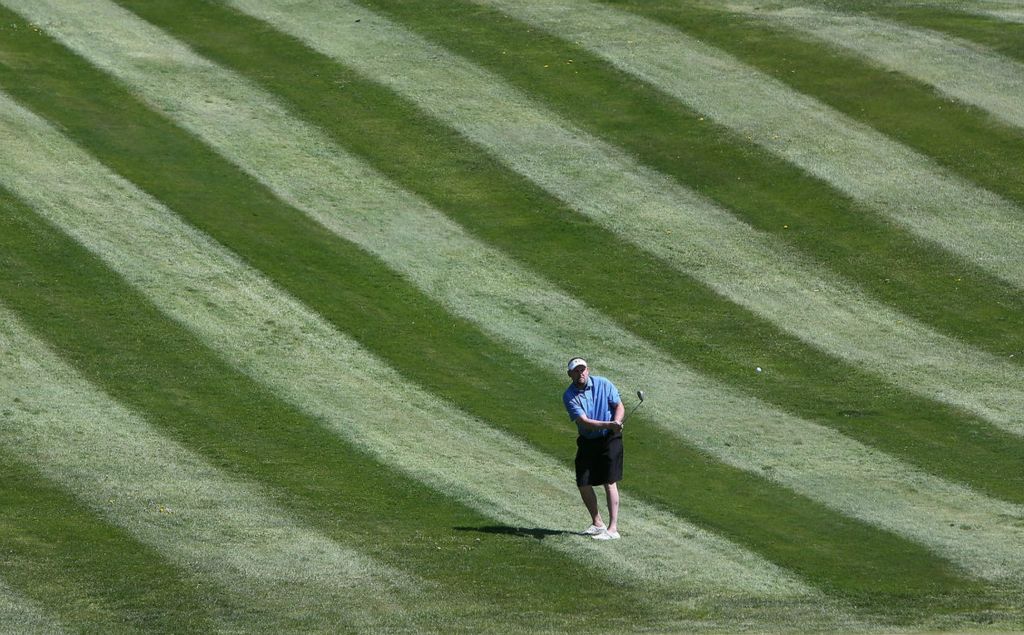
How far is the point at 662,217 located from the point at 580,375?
459 inches

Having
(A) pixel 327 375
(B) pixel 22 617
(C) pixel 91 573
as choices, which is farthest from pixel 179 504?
(A) pixel 327 375

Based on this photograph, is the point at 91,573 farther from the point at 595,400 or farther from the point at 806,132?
the point at 806,132

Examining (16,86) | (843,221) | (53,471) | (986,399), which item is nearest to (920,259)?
(843,221)

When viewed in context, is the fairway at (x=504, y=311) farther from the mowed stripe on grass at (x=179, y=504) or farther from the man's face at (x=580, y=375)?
the man's face at (x=580, y=375)

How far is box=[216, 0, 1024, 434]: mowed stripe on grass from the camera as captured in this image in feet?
74.3

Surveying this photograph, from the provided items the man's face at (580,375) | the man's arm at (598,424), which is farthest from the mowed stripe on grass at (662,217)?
the man's face at (580,375)

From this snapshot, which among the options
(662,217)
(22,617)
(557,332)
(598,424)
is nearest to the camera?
(22,617)

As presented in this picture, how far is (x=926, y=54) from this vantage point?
34.2m

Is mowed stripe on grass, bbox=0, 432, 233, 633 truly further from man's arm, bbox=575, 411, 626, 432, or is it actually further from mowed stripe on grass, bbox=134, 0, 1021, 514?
mowed stripe on grass, bbox=134, 0, 1021, 514

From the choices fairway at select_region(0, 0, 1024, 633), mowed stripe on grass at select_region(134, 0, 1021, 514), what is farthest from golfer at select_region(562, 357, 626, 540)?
mowed stripe on grass at select_region(134, 0, 1021, 514)

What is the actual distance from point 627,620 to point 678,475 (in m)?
5.09

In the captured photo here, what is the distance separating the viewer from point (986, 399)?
2158 cm

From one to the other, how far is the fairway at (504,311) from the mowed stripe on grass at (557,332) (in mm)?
81

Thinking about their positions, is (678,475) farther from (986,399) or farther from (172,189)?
(172,189)
